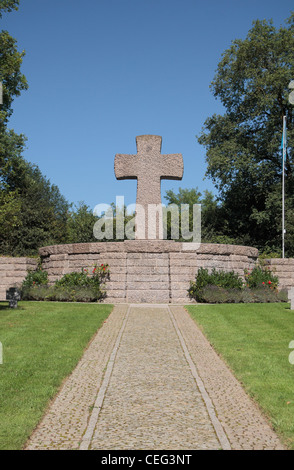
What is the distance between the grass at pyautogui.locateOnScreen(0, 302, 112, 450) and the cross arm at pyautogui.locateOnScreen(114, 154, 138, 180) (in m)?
5.82

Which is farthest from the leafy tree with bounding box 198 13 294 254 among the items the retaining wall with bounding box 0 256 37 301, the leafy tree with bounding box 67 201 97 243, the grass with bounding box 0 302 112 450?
the grass with bounding box 0 302 112 450

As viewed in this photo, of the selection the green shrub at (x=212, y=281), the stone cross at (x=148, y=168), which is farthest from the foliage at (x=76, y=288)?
the green shrub at (x=212, y=281)

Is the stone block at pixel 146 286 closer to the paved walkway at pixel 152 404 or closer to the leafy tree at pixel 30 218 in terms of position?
the paved walkway at pixel 152 404

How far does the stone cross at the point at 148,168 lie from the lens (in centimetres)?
1836

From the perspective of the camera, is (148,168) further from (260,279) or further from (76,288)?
(260,279)

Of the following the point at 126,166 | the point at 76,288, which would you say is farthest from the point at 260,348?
the point at 126,166

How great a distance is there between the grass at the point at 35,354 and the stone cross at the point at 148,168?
517 centimetres

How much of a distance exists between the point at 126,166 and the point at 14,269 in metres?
7.44

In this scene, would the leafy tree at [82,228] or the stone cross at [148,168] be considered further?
the leafy tree at [82,228]

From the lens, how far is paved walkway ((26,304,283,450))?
5.02 metres

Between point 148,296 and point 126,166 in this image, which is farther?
point 126,166

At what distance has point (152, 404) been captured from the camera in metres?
6.18

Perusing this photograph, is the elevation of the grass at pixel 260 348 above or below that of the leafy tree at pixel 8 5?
below
